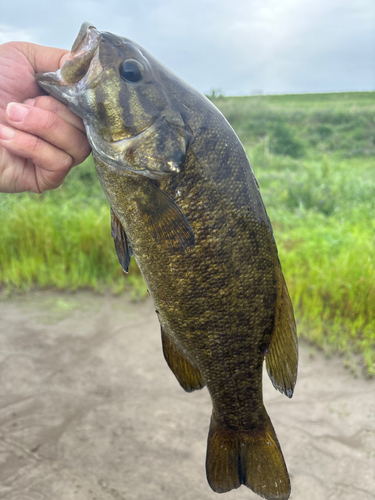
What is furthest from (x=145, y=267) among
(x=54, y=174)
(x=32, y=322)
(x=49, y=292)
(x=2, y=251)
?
(x=2, y=251)

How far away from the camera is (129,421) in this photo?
119 inches

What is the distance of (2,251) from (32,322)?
50.1 inches

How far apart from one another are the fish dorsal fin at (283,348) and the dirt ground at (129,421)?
1404mm

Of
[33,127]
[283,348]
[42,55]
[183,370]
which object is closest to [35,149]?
[33,127]

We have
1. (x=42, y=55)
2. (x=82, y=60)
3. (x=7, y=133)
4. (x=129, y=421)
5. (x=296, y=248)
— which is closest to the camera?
(x=82, y=60)

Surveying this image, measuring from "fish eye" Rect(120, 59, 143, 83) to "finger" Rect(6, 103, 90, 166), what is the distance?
40cm

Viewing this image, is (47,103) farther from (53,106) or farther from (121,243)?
(121,243)

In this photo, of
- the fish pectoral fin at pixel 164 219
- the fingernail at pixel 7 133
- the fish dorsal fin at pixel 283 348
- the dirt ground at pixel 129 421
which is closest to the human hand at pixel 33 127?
the fingernail at pixel 7 133

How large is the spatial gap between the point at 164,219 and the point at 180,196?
3.4 inches

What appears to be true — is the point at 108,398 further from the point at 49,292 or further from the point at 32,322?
the point at 49,292

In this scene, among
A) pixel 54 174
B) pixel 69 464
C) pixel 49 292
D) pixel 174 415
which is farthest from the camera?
pixel 49 292

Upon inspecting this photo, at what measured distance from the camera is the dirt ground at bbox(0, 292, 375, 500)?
2.54m

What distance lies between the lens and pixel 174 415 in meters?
3.08

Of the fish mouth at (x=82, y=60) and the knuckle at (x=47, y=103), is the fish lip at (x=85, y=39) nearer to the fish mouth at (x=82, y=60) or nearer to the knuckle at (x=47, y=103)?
the fish mouth at (x=82, y=60)
